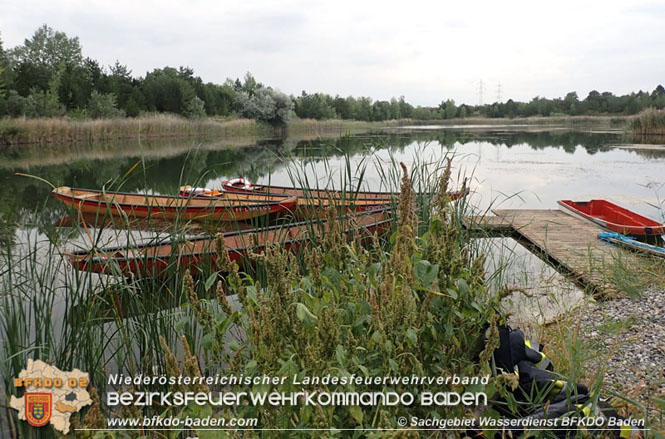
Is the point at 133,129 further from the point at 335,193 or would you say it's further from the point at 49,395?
the point at 49,395

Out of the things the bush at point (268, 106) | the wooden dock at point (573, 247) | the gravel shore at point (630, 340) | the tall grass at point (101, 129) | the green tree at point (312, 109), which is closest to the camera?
the gravel shore at point (630, 340)

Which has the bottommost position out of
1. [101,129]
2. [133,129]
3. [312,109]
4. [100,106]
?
[101,129]

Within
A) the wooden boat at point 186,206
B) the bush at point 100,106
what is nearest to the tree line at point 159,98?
the bush at point 100,106

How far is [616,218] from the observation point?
7871 millimetres

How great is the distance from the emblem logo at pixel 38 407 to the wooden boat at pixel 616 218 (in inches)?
281

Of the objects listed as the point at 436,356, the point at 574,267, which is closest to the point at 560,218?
the point at 574,267

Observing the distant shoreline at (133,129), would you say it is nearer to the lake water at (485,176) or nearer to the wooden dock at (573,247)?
the lake water at (485,176)

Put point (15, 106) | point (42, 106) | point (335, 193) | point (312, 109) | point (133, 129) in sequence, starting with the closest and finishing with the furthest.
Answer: point (335, 193)
point (15, 106)
point (42, 106)
point (133, 129)
point (312, 109)

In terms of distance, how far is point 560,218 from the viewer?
8516 mm

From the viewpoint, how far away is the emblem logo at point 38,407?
167 centimetres

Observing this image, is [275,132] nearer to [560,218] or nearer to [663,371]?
[560,218]

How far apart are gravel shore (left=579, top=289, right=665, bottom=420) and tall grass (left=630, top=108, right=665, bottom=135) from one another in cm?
2763

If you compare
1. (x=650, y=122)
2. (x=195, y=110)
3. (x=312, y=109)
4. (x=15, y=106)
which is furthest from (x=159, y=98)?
(x=650, y=122)

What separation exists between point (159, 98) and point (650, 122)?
3641 centimetres
